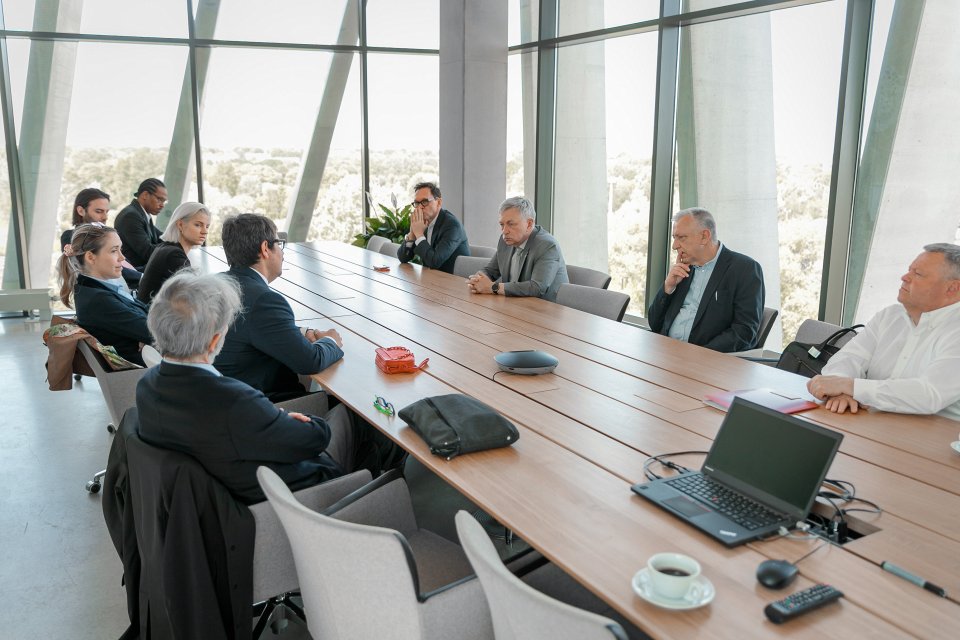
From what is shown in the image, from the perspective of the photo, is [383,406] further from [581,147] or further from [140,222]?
[581,147]

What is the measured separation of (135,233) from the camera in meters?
5.84

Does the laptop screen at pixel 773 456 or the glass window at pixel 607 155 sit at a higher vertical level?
the glass window at pixel 607 155

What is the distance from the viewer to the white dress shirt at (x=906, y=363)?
7.75 ft

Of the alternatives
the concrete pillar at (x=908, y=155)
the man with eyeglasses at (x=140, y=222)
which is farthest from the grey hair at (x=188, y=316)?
the concrete pillar at (x=908, y=155)

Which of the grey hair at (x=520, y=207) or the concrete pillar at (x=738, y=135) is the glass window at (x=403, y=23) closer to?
the concrete pillar at (x=738, y=135)

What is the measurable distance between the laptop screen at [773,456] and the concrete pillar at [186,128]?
24.9 ft

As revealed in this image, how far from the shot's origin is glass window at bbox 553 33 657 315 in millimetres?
6559

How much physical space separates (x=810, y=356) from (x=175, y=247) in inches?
146

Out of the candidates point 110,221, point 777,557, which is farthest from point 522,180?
point 777,557

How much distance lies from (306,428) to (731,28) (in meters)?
4.90

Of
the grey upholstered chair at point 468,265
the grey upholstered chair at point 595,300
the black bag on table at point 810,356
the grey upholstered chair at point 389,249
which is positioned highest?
the grey upholstered chair at point 389,249

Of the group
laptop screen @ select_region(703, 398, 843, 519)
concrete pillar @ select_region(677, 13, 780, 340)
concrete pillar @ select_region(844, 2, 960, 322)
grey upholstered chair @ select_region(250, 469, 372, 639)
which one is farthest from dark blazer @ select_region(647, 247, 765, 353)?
grey upholstered chair @ select_region(250, 469, 372, 639)

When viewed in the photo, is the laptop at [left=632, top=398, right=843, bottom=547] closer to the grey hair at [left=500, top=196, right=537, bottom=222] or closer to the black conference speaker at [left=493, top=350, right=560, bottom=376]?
the black conference speaker at [left=493, top=350, right=560, bottom=376]

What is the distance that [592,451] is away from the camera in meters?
2.07
